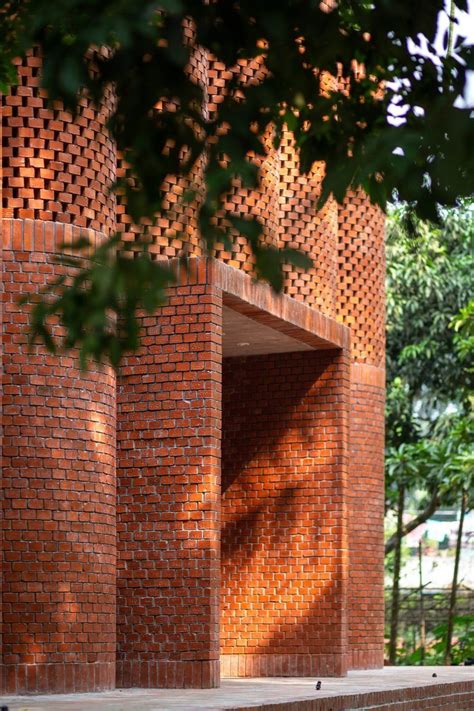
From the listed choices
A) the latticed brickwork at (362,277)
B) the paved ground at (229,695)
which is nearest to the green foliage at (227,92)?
the paved ground at (229,695)

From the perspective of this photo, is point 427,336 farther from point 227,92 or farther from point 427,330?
point 227,92

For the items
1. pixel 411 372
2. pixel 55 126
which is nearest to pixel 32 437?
pixel 55 126

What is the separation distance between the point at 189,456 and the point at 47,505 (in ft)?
6.19

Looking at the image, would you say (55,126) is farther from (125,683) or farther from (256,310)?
(125,683)

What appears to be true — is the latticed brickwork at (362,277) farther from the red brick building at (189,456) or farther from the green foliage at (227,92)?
the green foliage at (227,92)

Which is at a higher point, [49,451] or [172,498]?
[49,451]

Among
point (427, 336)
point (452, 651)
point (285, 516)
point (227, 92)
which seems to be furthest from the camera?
point (452, 651)

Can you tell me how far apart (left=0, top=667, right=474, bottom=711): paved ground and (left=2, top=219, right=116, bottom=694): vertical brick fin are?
350 mm

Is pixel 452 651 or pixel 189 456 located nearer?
pixel 189 456

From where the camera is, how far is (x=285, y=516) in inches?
642

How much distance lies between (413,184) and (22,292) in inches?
257

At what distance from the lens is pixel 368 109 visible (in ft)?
22.4

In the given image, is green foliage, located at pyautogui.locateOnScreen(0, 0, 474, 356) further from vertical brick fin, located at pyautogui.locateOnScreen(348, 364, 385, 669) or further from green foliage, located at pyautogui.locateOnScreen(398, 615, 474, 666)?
green foliage, located at pyautogui.locateOnScreen(398, 615, 474, 666)

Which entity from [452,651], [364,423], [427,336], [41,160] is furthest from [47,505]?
[452,651]
